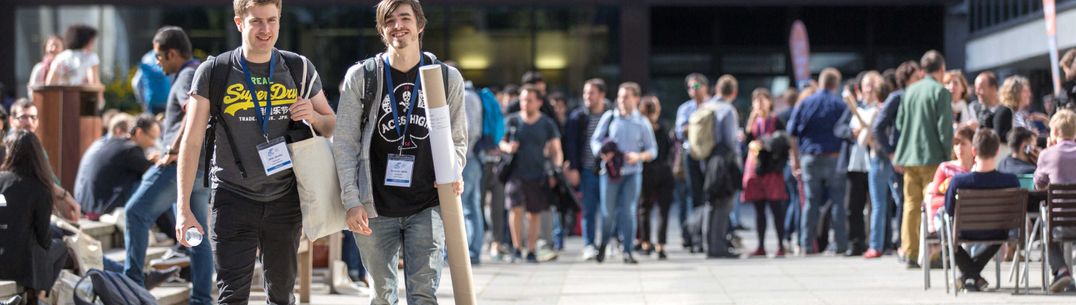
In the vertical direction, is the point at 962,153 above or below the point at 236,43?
below

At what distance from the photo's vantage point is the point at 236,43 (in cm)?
3244

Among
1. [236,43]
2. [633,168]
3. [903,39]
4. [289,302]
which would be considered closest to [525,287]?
[633,168]

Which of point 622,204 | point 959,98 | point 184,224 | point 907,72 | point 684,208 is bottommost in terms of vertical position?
point 684,208

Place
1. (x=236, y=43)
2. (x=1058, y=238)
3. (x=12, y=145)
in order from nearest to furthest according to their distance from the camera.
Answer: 1. (x=12, y=145)
2. (x=1058, y=238)
3. (x=236, y=43)

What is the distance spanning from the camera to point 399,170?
658 cm

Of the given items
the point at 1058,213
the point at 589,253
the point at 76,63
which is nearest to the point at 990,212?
the point at 1058,213

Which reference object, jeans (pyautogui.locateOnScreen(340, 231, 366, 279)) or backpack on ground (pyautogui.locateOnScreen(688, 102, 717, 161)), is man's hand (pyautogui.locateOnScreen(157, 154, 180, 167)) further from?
backpack on ground (pyautogui.locateOnScreen(688, 102, 717, 161))

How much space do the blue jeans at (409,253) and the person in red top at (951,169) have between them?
5661mm

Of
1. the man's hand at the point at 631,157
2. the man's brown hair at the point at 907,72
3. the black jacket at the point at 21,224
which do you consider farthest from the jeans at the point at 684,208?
the black jacket at the point at 21,224

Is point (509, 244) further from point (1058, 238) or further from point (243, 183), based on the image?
point (243, 183)

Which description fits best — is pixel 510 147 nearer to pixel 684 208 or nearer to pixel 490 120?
pixel 490 120

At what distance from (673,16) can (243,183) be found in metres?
28.1

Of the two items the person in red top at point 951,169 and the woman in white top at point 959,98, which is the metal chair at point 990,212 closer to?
the person in red top at point 951,169

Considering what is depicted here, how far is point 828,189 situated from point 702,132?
1.34 meters
